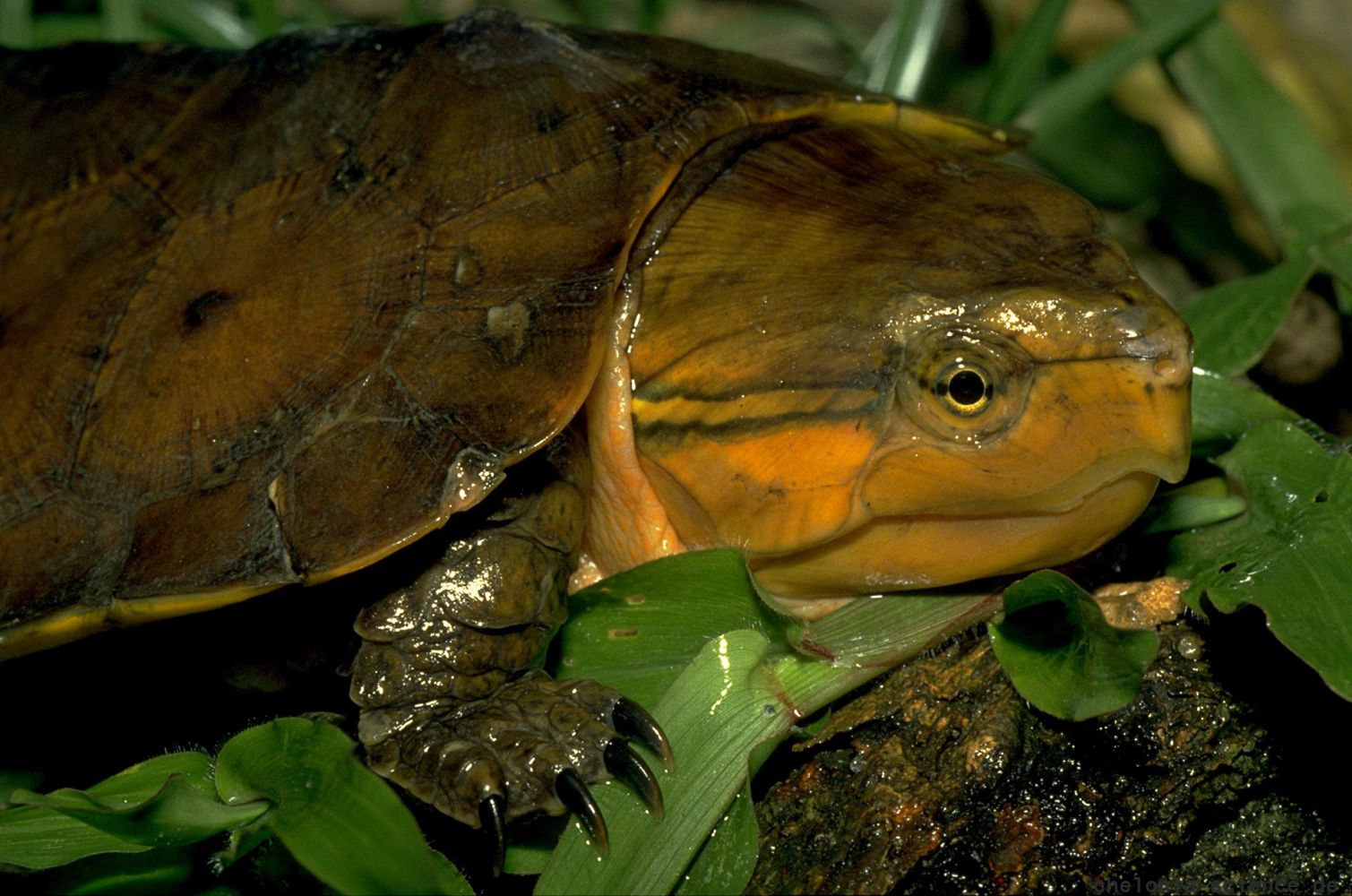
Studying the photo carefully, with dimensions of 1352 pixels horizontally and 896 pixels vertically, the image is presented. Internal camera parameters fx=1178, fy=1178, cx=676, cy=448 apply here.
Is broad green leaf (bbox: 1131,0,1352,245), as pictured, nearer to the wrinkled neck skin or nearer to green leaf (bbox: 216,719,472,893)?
the wrinkled neck skin

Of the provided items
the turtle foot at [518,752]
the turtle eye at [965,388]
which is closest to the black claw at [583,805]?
the turtle foot at [518,752]

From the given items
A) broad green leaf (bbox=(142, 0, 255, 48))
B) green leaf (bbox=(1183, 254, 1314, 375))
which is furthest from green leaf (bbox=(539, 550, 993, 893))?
broad green leaf (bbox=(142, 0, 255, 48))

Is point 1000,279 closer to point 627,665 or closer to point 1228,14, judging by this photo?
point 627,665

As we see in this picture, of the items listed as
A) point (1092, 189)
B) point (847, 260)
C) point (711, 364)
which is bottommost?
point (1092, 189)

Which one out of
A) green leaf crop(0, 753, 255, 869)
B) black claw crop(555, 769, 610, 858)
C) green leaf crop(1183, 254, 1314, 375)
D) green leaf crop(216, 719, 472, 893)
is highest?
green leaf crop(1183, 254, 1314, 375)

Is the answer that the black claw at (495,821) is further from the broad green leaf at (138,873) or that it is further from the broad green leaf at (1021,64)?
the broad green leaf at (1021,64)

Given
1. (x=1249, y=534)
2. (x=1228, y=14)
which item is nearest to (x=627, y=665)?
(x=1249, y=534)
